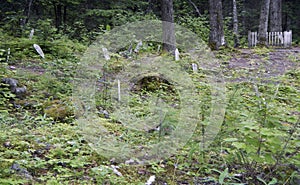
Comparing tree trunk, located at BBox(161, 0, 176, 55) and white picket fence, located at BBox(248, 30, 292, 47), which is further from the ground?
tree trunk, located at BBox(161, 0, 176, 55)

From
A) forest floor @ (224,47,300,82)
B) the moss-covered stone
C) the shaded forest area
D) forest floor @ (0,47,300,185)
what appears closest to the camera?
forest floor @ (0,47,300,185)

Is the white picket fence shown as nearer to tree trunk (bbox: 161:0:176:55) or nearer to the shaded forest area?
tree trunk (bbox: 161:0:176:55)

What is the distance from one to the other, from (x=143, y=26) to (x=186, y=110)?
8.97m

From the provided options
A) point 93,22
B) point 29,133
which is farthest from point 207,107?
point 93,22

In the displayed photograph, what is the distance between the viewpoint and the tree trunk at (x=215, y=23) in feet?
40.9

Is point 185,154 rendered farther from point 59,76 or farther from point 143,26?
point 143,26

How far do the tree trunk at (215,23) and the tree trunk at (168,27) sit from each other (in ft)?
10.8

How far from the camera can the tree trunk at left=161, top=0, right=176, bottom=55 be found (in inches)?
375

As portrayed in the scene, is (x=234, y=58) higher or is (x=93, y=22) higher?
(x=93, y=22)

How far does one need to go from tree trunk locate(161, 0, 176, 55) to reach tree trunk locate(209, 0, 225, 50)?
10.8 feet

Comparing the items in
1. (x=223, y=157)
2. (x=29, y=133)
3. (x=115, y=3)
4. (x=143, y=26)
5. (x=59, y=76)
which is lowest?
(x=223, y=157)

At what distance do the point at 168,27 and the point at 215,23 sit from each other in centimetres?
372

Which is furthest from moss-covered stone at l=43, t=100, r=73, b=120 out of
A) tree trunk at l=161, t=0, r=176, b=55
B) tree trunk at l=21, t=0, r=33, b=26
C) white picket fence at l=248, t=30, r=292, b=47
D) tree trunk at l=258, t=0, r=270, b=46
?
white picket fence at l=248, t=30, r=292, b=47

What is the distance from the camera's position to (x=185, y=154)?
3.65 m
